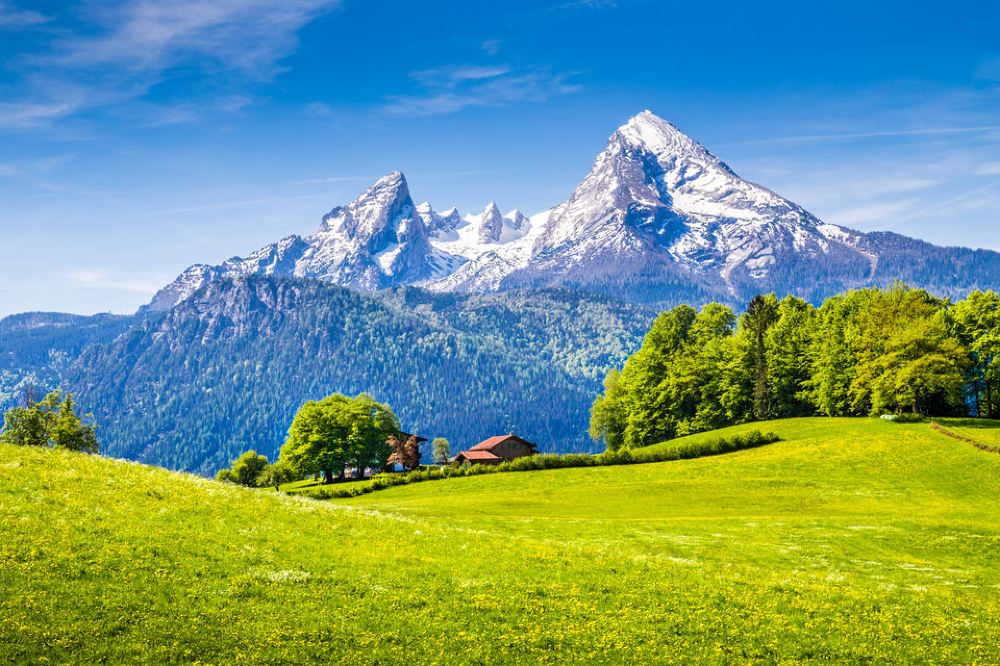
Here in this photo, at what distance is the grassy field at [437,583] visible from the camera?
20688 mm

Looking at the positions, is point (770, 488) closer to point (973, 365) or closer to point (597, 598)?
point (597, 598)

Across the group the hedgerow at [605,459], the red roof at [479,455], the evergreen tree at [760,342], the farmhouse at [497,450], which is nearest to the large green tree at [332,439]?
the red roof at [479,455]

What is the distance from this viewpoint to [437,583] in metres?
26.3

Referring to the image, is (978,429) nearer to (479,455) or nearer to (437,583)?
(437,583)

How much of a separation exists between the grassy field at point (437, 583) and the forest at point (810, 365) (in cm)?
4873

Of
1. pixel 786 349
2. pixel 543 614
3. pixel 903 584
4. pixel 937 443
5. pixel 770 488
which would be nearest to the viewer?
pixel 543 614

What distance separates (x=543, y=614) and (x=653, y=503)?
129 feet

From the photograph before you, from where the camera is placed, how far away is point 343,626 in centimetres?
2177

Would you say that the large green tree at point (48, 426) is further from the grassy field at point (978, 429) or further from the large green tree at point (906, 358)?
the large green tree at point (906, 358)

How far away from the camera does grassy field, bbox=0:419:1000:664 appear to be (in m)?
20.7

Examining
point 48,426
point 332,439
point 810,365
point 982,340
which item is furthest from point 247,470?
point 982,340

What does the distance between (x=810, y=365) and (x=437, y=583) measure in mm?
92415

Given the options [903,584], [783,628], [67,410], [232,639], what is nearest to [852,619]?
[783,628]

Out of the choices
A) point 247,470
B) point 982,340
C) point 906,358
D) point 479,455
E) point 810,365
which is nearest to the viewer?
point 906,358
